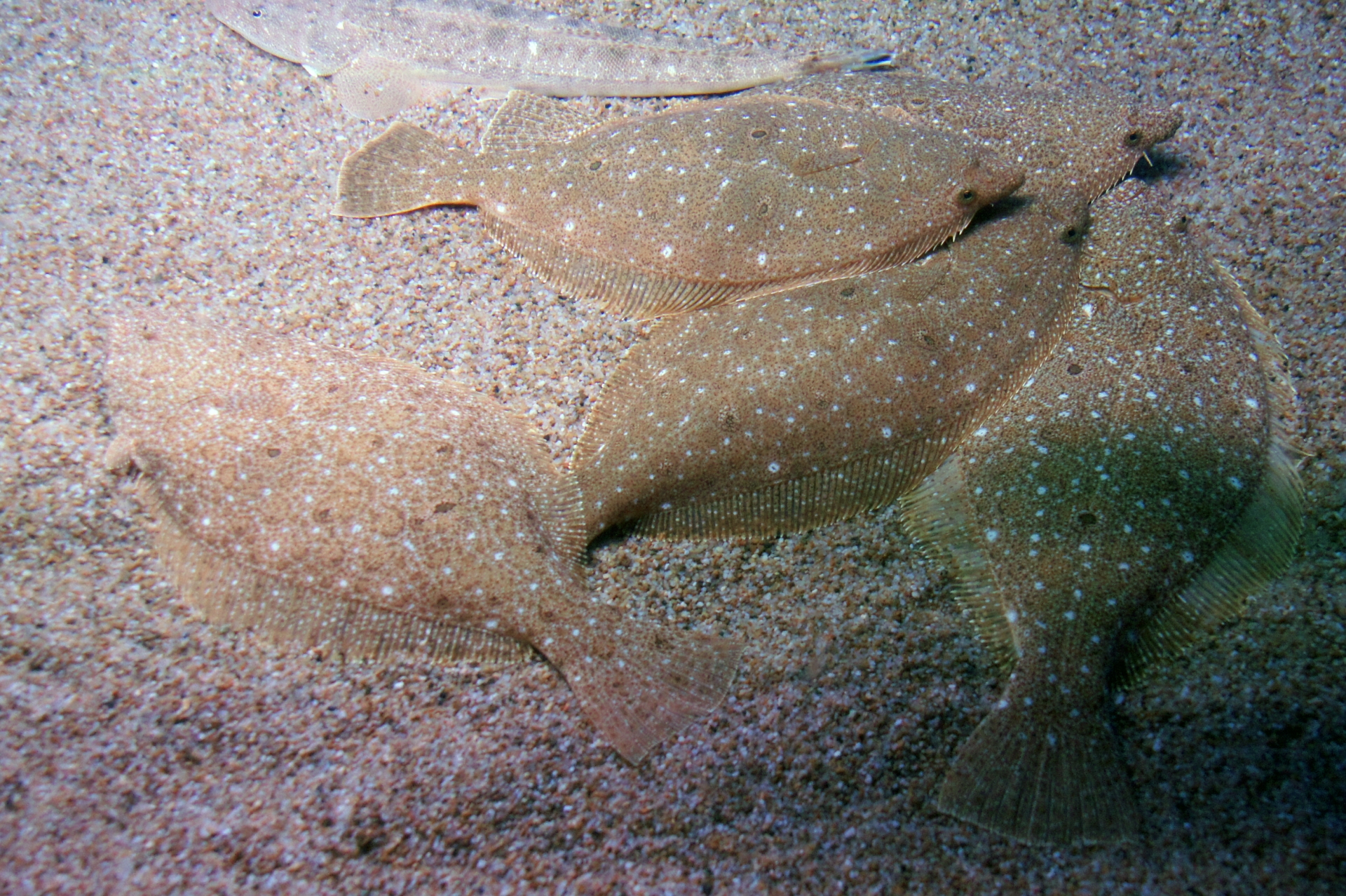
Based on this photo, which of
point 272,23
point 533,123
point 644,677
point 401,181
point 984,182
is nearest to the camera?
point 644,677

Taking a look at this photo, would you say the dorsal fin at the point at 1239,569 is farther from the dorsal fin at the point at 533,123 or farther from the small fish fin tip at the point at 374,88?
the small fish fin tip at the point at 374,88

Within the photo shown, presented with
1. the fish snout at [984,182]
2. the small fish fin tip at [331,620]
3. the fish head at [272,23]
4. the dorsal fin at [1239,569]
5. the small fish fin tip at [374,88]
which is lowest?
the dorsal fin at [1239,569]

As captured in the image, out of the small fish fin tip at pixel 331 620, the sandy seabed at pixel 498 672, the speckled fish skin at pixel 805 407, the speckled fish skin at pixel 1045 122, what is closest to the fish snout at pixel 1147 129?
the speckled fish skin at pixel 1045 122

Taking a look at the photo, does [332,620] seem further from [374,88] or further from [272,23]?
[272,23]

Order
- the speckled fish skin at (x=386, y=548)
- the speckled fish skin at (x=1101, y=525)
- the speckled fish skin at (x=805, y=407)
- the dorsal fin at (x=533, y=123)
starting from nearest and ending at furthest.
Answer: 1. the speckled fish skin at (x=1101, y=525)
2. the speckled fish skin at (x=386, y=548)
3. the speckled fish skin at (x=805, y=407)
4. the dorsal fin at (x=533, y=123)

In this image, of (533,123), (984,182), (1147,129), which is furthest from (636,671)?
(1147,129)

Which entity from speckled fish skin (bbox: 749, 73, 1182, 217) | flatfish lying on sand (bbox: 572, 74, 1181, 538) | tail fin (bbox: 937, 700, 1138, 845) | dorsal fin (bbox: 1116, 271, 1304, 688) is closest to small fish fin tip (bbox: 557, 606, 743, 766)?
flatfish lying on sand (bbox: 572, 74, 1181, 538)
